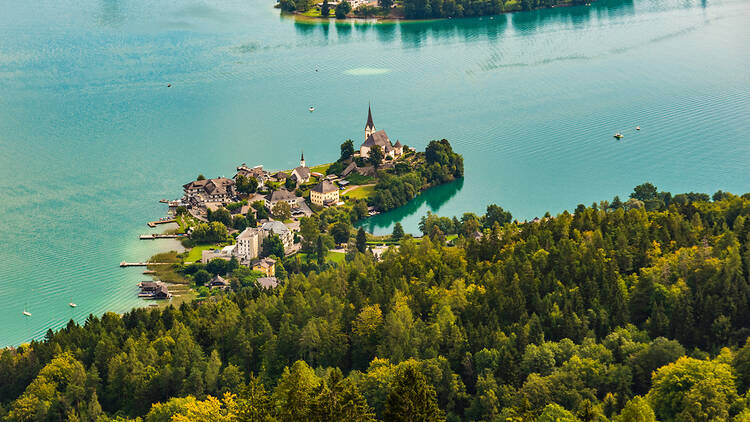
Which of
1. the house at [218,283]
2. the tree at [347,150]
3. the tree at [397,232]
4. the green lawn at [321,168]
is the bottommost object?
the house at [218,283]

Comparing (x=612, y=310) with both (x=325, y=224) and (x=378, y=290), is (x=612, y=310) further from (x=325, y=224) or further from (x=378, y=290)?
(x=325, y=224)

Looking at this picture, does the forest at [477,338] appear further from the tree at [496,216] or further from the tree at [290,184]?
the tree at [290,184]

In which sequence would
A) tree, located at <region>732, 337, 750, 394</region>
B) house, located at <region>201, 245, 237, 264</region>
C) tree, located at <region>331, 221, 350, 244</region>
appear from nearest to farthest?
1. tree, located at <region>732, 337, 750, 394</region>
2. house, located at <region>201, 245, 237, 264</region>
3. tree, located at <region>331, 221, 350, 244</region>

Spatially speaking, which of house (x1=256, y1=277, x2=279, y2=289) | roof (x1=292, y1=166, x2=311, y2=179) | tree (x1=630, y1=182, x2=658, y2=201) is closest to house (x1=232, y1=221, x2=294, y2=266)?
house (x1=256, y1=277, x2=279, y2=289)

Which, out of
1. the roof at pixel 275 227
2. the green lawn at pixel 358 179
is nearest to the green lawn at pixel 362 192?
the green lawn at pixel 358 179

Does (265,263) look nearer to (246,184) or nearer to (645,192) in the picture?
(246,184)

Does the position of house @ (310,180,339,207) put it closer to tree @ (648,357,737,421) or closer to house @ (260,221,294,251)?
house @ (260,221,294,251)
